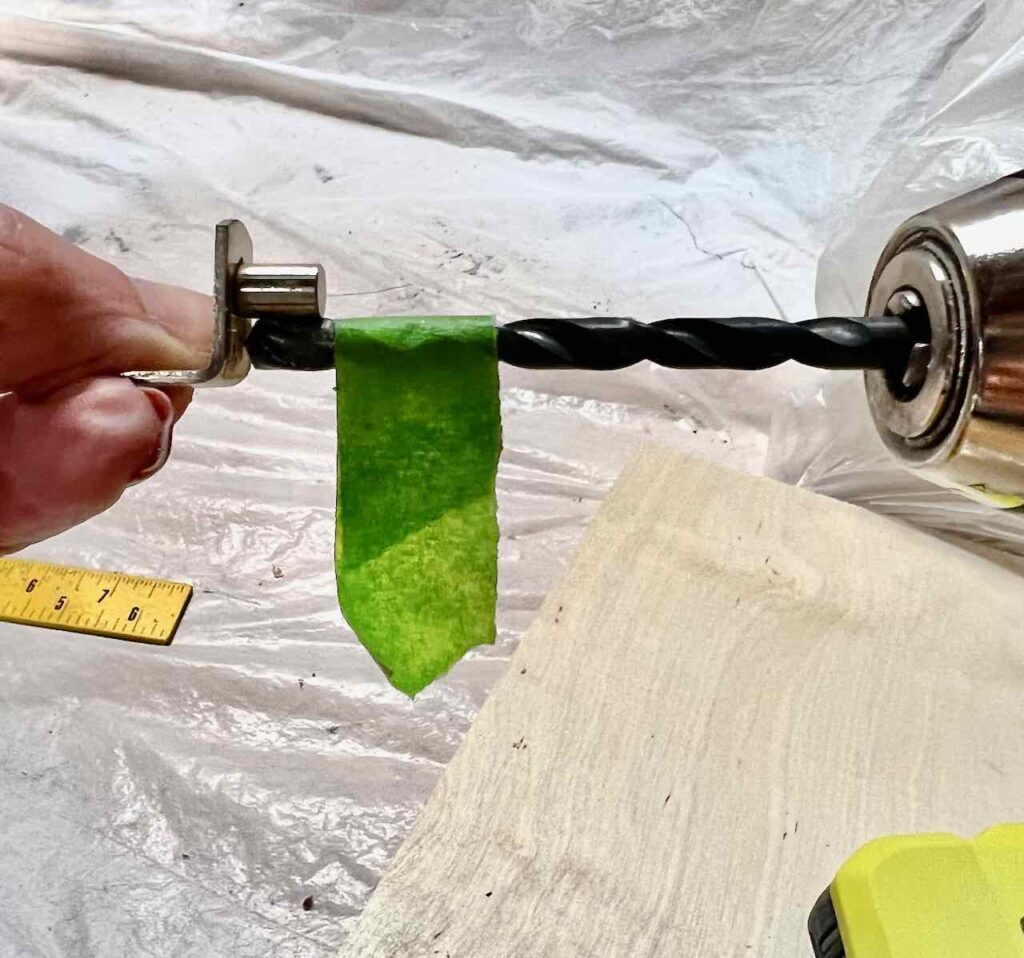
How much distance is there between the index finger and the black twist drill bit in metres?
0.09

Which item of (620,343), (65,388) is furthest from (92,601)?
(620,343)

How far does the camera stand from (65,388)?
1.31ft

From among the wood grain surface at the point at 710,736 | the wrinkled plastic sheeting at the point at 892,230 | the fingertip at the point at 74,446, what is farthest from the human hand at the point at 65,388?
the wrinkled plastic sheeting at the point at 892,230

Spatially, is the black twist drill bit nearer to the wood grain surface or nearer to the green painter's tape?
the green painter's tape

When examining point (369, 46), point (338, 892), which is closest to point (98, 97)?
point (369, 46)

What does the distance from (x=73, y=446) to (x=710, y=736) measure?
38cm

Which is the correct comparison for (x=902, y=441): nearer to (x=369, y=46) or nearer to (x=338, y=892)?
(x=338, y=892)

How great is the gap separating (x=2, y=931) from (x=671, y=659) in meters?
0.48

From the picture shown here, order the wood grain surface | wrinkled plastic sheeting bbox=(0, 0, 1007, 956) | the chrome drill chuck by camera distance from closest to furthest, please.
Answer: the chrome drill chuck, the wood grain surface, wrinkled plastic sheeting bbox=(0, 0, 1007, 956)

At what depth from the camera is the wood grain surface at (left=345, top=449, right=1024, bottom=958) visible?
485 mm

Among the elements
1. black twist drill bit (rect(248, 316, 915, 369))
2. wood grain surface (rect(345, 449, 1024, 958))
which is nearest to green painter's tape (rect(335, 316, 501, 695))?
black twist drill bit (rect(248, 316, 915, 369))

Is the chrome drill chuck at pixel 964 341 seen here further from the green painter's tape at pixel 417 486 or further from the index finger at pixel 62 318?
the index finger at pixel 62 318

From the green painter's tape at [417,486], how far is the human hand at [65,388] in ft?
0.30

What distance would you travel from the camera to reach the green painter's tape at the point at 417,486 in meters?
0.37
